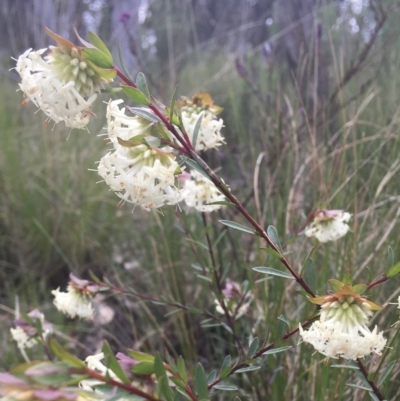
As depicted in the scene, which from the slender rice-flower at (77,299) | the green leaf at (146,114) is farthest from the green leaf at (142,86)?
the slender rice-flower at (77,299)

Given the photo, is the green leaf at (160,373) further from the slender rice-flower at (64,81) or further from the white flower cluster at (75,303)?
the white flower cluster at (75,303)

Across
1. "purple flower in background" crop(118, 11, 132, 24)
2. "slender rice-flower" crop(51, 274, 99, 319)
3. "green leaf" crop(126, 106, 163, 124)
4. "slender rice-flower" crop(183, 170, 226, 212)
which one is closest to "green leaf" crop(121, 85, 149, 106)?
"green leaf" crop(126, 106, 163, 124)

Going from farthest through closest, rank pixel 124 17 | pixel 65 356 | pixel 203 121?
pixel 124 17 < pixel 203 121 < pixel 65 356

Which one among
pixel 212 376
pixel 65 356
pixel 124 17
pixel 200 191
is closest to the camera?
pixel 65 356

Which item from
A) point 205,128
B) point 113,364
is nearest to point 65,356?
point 113,364

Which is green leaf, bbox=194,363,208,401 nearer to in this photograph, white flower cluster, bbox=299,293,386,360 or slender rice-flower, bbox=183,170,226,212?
white flower cluster, bbox=299,293,386,360

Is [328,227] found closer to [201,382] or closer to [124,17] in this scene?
[201,382]
